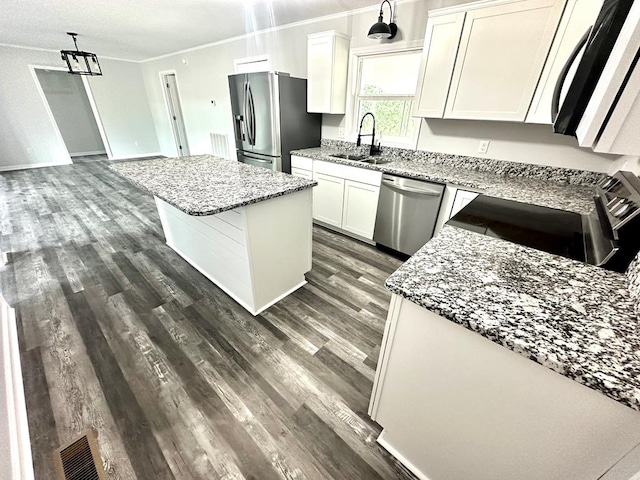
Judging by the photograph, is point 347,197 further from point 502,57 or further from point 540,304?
point 540,304

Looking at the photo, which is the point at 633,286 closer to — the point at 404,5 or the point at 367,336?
the point at 367,336

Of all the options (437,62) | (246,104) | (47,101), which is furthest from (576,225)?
(47,101)

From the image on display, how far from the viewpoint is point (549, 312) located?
73 cm

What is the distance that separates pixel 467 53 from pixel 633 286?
2.05m

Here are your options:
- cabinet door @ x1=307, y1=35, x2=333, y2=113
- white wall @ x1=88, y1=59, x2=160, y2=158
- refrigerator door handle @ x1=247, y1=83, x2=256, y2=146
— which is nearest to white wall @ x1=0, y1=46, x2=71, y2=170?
white wall @ x1=88, y1=59, x2=160, y2=158

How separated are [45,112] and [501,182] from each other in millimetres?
8670

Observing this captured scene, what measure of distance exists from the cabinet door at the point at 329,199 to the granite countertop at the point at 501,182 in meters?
0.24

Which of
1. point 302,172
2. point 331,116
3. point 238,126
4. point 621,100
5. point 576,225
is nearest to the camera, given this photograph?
point 621,100

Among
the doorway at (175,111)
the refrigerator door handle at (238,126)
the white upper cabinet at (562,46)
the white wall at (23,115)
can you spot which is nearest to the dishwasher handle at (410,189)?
the white upper cabinet at (562,46)

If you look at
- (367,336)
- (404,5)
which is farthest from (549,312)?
(404,5)

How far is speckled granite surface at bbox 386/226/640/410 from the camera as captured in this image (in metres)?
0.58

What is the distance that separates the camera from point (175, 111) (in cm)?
654

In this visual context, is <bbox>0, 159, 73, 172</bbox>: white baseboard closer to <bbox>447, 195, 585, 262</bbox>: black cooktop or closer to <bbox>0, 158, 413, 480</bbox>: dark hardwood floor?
<bbox>0, 158, 413, 480</bbox>: dark hardwood floor

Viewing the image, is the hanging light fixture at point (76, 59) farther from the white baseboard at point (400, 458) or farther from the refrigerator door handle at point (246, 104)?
the white baseboard at point (400, 458)
